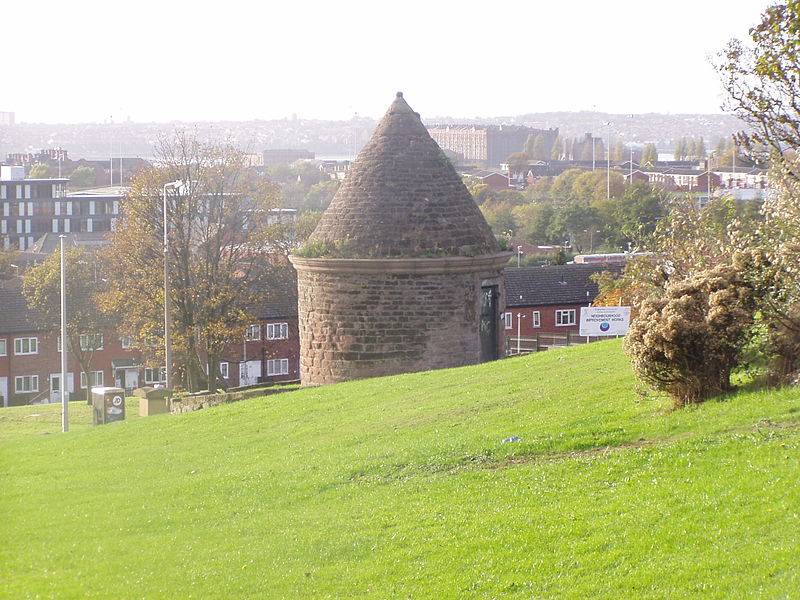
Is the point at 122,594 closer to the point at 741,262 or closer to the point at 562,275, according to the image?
the point at 741,262

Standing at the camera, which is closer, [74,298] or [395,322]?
[395,322]

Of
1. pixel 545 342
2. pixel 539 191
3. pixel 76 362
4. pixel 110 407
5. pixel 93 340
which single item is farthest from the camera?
pixel 539 191

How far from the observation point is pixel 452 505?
1172cm

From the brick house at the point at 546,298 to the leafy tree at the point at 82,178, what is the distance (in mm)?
108806

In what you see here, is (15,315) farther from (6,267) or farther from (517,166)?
(517,166)

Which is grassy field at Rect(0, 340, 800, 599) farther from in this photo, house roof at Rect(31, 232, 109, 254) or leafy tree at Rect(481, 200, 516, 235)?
house roof at Rect(31, 232, 109, 254)

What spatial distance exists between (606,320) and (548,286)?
1027 inches

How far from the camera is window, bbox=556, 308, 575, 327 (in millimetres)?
61219

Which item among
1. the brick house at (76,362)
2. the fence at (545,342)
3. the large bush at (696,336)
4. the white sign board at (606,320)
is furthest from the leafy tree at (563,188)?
the large bush at (696,336)

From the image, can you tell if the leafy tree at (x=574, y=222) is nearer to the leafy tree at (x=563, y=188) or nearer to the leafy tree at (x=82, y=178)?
the leafy tree at (x=563, y=188)

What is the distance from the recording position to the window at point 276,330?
196 feet

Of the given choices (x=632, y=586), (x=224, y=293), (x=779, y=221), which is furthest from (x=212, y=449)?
(x=224, y=293)

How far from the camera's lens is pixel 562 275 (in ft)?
204

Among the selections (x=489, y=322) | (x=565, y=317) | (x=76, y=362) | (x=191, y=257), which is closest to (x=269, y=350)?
(x=191, y=257)
